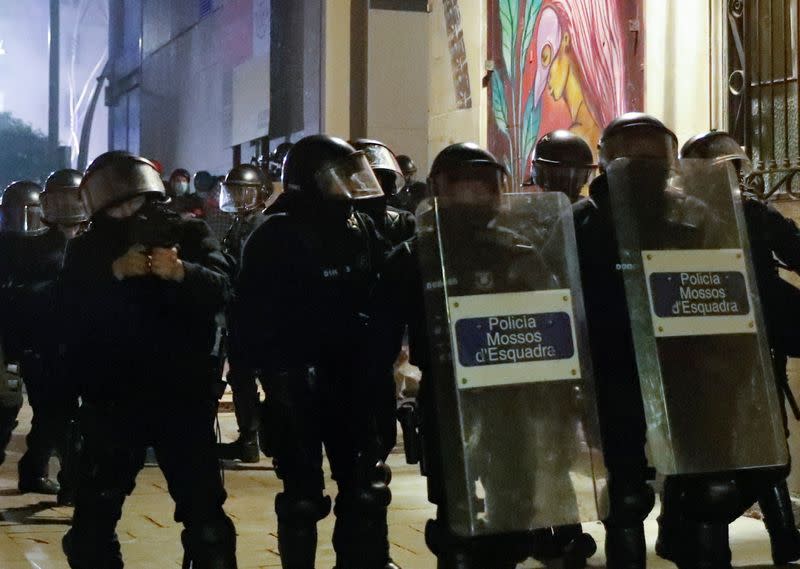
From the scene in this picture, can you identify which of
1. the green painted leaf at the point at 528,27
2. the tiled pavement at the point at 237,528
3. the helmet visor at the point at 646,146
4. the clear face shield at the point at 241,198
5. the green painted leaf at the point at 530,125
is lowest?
the tiled pavement at the point at 237,528

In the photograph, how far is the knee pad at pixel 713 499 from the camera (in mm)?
4594

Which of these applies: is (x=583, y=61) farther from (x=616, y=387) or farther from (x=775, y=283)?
(x=616, y=387)

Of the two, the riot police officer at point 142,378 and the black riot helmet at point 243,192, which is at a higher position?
the black riot helmet at point 243,192

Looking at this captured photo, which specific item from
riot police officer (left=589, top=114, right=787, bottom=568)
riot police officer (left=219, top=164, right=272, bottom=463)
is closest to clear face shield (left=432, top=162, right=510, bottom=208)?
riot police officer (left=589, top=114, right=787, bottom=568)

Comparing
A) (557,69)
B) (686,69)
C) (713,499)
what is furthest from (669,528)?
(557,69)

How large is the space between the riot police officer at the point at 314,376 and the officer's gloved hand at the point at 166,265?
552mm

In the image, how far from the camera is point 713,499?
4590 mm

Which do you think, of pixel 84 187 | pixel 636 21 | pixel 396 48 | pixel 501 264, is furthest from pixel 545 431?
pixel 396 48

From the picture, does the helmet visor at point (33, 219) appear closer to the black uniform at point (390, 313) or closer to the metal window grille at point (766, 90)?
the black uniform at point (390, 313)

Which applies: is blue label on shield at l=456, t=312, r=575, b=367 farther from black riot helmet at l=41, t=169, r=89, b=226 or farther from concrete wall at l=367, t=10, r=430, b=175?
concrete wall at l=367, t=10, r=430, b=175

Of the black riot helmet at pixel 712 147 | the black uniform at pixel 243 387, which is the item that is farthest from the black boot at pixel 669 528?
the black uniform at pixel 243 387

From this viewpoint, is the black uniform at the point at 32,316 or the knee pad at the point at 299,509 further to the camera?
the black uniform at the point at 32,316

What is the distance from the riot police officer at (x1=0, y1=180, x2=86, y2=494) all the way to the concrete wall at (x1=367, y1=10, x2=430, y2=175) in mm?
8192

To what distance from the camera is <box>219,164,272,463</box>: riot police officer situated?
8.96m
